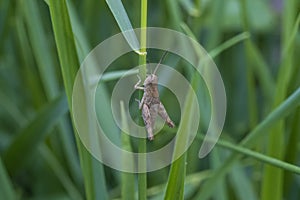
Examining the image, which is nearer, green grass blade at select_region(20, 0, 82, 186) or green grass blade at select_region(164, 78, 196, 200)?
green grass blade at select_region(164, 78, 196, 200)

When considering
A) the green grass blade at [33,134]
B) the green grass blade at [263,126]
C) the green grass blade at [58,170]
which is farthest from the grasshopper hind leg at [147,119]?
the green grass blade at [58,170]

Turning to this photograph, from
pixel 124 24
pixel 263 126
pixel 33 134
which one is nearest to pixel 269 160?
pixel 263 126

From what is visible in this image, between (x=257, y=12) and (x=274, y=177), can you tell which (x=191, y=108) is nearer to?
(x=274, y=177)

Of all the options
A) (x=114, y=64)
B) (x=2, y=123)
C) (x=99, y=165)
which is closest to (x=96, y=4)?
(x=114, y=64)

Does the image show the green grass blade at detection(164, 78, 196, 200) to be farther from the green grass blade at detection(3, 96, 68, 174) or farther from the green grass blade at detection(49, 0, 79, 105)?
the green grass blade at detection(3, 96, 68, 174)

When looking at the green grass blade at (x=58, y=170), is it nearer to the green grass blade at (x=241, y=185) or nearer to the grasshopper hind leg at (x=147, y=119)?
the green grass blade at (x=241, y=185)

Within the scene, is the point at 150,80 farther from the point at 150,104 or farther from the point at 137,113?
the point at 137,113

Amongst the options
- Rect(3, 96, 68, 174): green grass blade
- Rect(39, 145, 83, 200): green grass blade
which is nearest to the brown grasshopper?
Rect(3, 96, 68, 174): green grass blade
